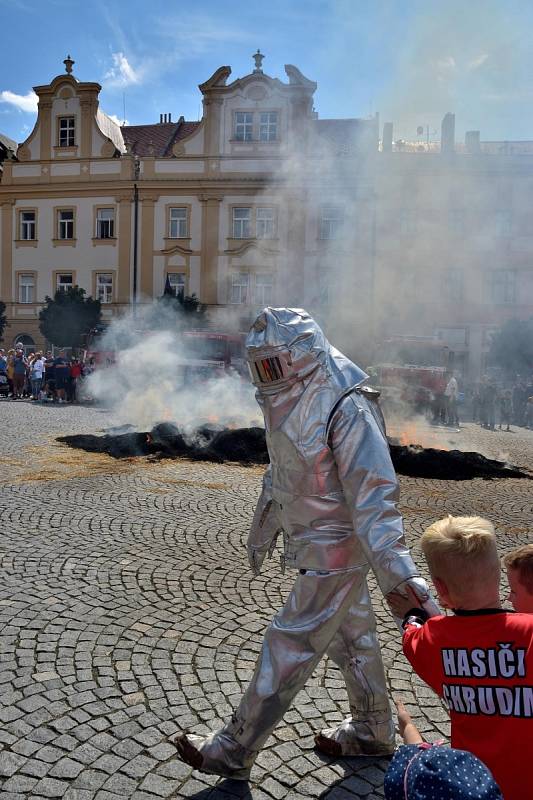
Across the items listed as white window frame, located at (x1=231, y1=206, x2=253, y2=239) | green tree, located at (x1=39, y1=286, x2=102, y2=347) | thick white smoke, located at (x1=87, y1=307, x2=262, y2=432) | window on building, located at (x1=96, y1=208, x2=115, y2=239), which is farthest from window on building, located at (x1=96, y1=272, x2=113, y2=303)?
thick white smoke, located at (x1=87, y1=307, x2=262, y2=432)

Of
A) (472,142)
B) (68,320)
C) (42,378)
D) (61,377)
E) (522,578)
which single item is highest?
(472,142)

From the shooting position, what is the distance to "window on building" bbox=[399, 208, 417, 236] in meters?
18.5

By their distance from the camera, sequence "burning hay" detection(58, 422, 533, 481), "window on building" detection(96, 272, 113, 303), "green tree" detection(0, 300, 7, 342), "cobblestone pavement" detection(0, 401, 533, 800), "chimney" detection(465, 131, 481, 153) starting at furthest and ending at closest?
1. "window on building" detection(96, 272, 113, 303)
2. "green tree" detection(0, 300, 7, 342)
3. "chimney" detection(465, 131, 481, 153)
4. "burning hay" detection(58, 422, 533, 481)
5. "cobblestone pavement" detection(0, 401, 533, 800)

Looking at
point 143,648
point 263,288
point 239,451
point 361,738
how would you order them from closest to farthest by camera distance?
1. point 361,738
2. point 143,648
3. point 239,451
4. point 263,288

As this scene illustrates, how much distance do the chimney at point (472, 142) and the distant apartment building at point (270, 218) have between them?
0.11m

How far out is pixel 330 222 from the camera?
24.2 m

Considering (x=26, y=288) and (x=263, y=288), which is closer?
(x=263, y=288)

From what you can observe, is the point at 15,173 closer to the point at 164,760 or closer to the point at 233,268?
the point at 233,268

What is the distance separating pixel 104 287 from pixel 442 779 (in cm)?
3125

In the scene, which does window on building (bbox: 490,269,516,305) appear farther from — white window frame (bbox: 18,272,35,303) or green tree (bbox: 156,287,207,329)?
white window frame (bbox: 18,272,35,303)

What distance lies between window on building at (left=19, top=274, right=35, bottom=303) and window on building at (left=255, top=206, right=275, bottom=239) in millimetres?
12128

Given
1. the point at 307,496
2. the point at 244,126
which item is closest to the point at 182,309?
the point at 244,126

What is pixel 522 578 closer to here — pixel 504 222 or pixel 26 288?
pixel 504 222

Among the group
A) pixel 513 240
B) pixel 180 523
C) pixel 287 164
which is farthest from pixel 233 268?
pixel 180 523
